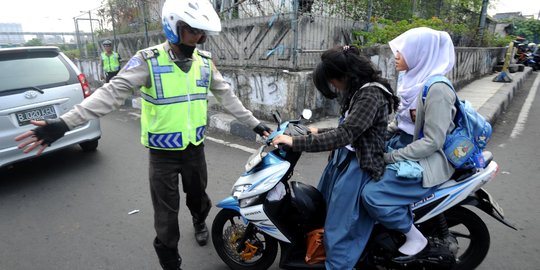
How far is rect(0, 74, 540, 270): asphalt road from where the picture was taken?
8.52ft

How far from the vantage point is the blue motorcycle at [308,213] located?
1.99 metres

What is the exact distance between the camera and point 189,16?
1.89 meters

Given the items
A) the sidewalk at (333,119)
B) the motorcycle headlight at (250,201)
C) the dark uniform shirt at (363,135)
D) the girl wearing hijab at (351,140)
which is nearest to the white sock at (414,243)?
the girl wearing hijab at (351,140)

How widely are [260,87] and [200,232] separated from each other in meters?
3.85

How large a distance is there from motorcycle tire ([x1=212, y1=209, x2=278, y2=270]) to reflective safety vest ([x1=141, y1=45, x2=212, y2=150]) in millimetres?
592

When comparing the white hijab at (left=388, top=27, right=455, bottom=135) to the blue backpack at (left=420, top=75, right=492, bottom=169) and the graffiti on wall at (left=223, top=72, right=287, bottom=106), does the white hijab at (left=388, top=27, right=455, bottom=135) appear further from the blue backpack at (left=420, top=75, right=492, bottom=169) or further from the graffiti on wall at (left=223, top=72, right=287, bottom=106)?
the graffiti on wall at (left=223, top=72, right=287, bottom=106)

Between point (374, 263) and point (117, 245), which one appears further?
point (117, 245)

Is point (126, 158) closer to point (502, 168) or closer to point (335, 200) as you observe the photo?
point (335, 200)

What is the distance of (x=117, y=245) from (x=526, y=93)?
11859 mm

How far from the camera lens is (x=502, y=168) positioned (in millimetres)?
4133

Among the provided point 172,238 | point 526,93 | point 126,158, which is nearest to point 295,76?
point 126,158

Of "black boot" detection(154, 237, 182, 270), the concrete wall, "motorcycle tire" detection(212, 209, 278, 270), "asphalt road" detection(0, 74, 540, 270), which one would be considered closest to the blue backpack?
"asphalt road" detection(0, 74, 540, 270)

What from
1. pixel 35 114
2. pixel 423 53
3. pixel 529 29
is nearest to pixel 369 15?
pixel 423 53

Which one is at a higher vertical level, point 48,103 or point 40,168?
point 48,103
